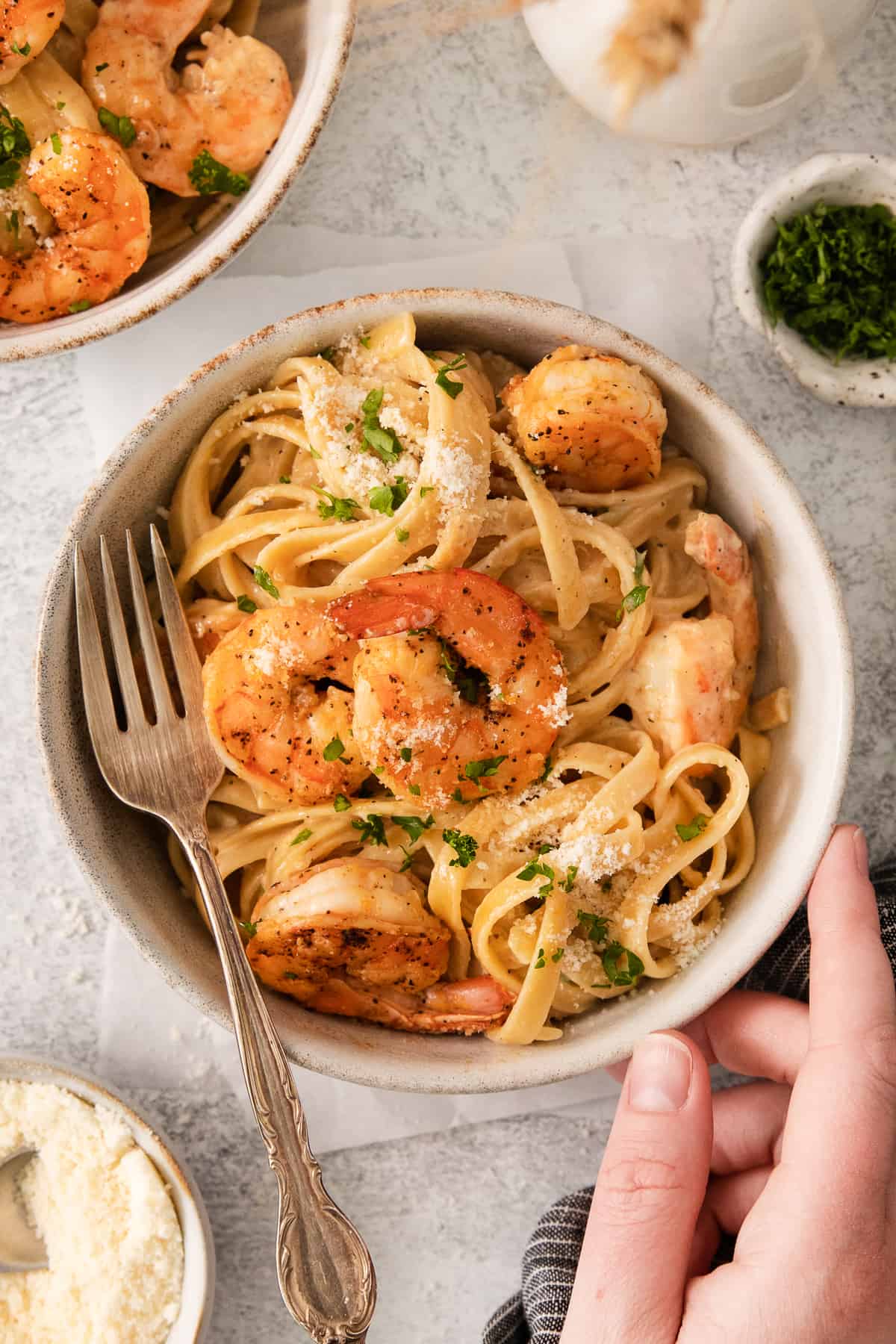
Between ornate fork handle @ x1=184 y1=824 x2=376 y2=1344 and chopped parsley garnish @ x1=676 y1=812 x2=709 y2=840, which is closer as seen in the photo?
ornate fork handle @ x1=184 y1=824 x2=376 y2=1344

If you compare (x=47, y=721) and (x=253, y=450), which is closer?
(x=47, y=721)

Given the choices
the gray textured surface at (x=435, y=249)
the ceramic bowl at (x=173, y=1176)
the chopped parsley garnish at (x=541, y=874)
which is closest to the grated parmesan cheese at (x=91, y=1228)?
the ceramic bowl at (x=173, y=1176)

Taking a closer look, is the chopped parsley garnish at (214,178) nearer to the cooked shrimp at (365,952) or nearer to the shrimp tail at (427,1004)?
the cooked shrimp at (365,952)

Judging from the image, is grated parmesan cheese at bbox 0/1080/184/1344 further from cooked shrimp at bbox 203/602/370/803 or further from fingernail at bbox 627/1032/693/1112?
fingernail at bbox 627/1032/693/1112

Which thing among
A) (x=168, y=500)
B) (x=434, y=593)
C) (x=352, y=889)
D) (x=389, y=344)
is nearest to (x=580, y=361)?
(x=389, y=344)

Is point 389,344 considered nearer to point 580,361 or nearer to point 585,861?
point 580,361

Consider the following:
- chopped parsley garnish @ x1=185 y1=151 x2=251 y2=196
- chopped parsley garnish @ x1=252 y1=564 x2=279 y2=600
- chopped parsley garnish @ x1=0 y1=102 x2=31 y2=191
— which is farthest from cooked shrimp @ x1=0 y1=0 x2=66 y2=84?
chopped parsley garnish @ x1=252 y1=564 x2=279 y2=600

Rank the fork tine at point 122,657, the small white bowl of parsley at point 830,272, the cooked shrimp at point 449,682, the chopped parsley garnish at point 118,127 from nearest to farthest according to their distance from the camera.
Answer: the cooked shrimp at point 449,682
the fork tine at point 122,657
the chopped parsley garnish at point 118,127
the small white bowl of parsley at point 830,272
